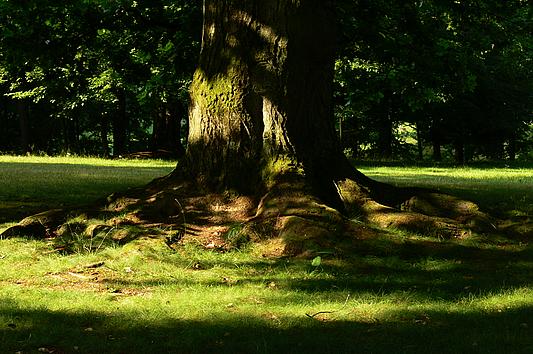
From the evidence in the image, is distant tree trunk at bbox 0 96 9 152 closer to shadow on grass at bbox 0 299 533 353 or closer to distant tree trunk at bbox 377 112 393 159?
distant tree trunk at bbox 377 112 393 159

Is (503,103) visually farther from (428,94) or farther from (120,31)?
(120,31)

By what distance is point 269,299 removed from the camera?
568 centimetres

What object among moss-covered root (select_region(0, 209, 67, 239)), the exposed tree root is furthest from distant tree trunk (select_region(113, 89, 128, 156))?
the exposed tree root

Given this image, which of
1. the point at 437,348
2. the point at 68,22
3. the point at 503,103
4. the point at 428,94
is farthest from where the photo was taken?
the point at 503,103

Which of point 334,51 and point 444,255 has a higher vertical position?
point 334,51

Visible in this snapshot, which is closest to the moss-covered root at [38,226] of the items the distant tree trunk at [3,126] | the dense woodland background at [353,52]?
the dense woodland background at [353,52]

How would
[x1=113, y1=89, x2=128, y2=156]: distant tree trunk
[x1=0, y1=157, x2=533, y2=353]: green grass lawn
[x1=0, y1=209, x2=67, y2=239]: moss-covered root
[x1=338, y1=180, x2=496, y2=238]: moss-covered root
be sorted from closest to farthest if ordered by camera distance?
[x1=0, y1=157, x2=533, y2=353]: green grass lawn → [x1=338, y1=180, x2=496, y2=238]: moss-covered root → [x1=0, y1=209, x2=67, y2=239]: moss-covered root → [x1=113, y1=89, x2=128, y2=156]: distant tree trunk

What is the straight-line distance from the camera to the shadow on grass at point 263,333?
14.6 feet

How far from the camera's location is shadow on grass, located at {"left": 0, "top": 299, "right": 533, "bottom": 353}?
4.46 m

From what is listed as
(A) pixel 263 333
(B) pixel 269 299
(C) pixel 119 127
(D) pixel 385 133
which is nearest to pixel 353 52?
(B) pixel 269 299

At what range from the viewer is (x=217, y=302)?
554 centimetres

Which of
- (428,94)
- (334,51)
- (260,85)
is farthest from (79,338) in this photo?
(428,94)

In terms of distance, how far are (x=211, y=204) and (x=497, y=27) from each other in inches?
389

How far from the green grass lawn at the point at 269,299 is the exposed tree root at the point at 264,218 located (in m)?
0.26
